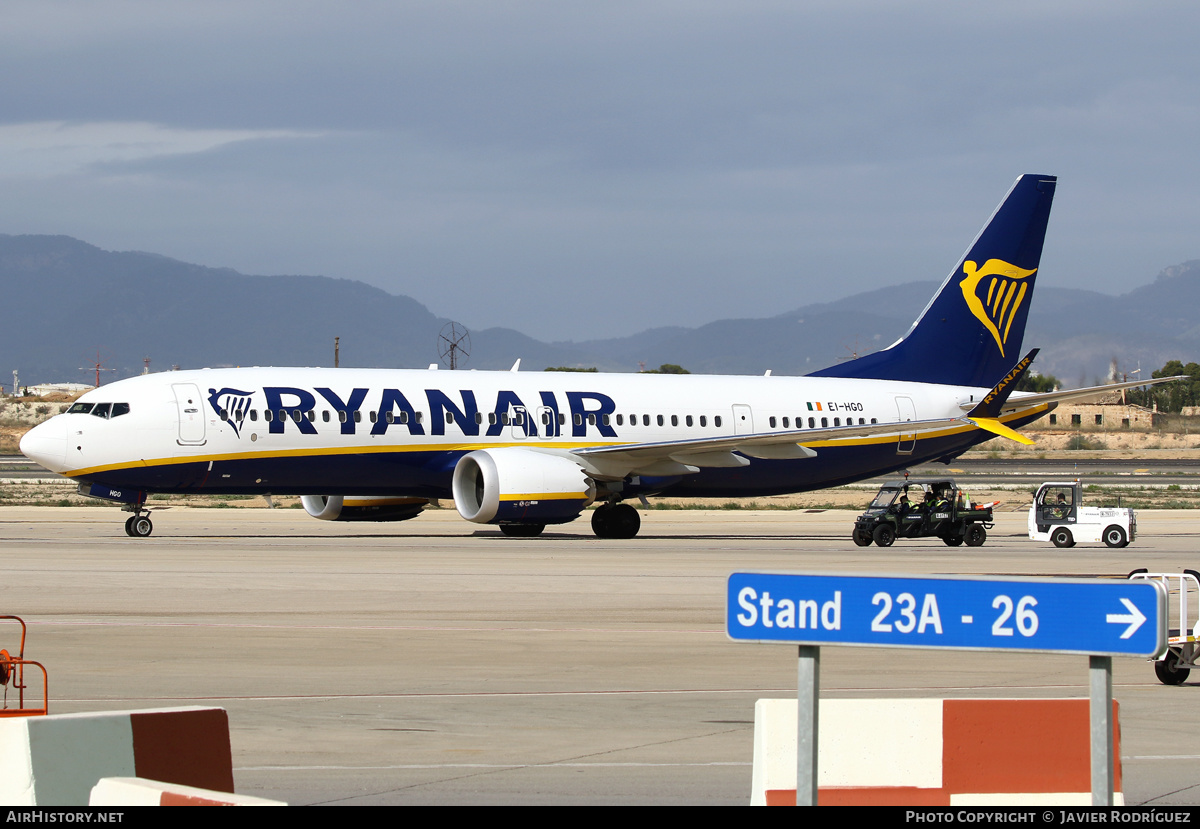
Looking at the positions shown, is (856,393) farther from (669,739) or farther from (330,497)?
(669,739)

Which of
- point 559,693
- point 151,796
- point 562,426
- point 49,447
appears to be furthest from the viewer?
point 562,426

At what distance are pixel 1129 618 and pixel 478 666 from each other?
32.8ft

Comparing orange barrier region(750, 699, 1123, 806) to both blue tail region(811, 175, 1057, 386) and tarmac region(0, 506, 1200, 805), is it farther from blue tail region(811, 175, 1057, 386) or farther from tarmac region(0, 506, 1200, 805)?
blue tail region(811, 175, 1057, 386)

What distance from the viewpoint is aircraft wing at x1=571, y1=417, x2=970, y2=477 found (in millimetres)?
36938

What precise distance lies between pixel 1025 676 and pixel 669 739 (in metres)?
5.36

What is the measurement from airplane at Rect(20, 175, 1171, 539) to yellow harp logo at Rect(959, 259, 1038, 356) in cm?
5

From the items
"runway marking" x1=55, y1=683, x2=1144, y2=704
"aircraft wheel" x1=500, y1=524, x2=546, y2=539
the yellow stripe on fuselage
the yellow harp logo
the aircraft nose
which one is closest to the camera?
"runway marking" x1=55, y1=683, x2=1144, y2=704

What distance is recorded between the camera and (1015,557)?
3209 centimetres

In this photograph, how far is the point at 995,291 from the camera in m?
45.2

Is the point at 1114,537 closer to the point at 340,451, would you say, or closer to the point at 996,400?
the point at 996,400

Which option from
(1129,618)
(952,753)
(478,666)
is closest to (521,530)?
(478,666)

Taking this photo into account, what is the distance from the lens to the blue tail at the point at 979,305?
147 ft

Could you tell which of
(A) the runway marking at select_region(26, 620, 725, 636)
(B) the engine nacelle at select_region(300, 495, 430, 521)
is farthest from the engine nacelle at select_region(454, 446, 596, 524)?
(A) the runway marking at select_region(26, 620, 725, 636)
